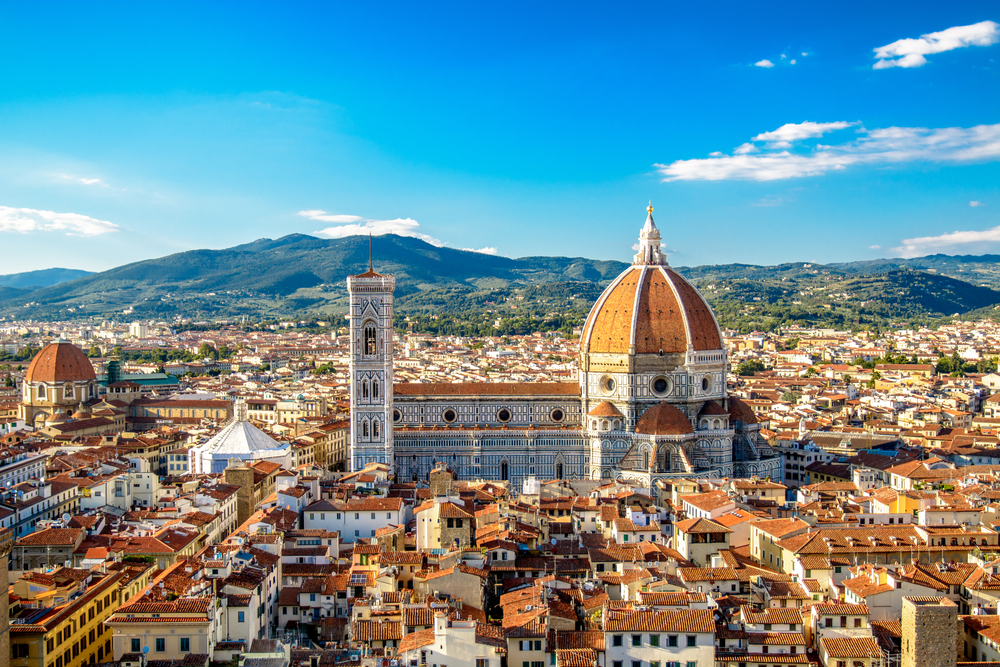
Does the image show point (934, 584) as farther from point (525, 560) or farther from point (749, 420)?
point (749, 420)

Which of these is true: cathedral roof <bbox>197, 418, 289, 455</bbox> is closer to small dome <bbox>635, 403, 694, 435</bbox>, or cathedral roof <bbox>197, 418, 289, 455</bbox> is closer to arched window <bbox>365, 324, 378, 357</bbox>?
arched window <bbox>365, 324, 378, 357</bbox>

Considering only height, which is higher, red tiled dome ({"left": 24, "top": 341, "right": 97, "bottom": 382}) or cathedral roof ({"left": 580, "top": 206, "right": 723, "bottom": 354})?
cathedral roof ({"left": 580, "top": 206, "right": 723, "bottom": 354})

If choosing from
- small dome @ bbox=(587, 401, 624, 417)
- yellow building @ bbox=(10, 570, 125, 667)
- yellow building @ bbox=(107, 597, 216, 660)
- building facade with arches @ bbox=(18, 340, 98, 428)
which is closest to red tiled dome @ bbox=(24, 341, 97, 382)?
building facade with arches @ bbox=(18, 340, 98, 428)

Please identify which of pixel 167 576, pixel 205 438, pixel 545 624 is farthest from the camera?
pixel 205 438

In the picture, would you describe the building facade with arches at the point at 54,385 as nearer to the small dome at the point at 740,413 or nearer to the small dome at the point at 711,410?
the small dome at the point at 711,410

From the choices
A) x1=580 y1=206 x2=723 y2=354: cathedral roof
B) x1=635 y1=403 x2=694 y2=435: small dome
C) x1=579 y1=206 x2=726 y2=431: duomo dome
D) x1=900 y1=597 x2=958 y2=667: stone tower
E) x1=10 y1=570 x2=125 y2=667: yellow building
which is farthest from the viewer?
x1=580 y1=206 x2=723 y2=354: cathedral roof

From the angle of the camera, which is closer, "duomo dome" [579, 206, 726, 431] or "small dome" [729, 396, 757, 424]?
"duomo dome" [579, 206, 726, 431]

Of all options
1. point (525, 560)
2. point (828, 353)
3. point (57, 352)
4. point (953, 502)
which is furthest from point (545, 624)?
point (828, 353)
